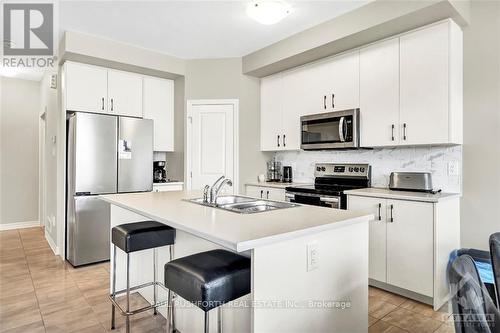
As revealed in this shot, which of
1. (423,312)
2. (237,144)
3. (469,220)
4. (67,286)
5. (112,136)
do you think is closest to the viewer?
(423,312)

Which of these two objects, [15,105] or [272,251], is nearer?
[272,251]

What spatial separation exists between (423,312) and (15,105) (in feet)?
21.0

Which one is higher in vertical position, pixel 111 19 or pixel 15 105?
pixel 111 19

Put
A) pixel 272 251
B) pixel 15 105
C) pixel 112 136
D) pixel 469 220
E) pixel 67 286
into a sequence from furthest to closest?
pixel 15 105
pixel 112 136
pixel 67 286
pixel 469 220
pixel 272 251

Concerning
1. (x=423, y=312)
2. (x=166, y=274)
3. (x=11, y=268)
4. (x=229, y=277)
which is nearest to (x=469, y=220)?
(x=423, y=312)

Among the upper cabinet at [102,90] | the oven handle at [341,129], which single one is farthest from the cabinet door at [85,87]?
the oven handle at [341,129]

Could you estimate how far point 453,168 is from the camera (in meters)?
2.75

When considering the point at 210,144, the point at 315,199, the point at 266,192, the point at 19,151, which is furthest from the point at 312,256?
the point at 19,151

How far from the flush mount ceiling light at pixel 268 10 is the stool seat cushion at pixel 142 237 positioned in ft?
6.33

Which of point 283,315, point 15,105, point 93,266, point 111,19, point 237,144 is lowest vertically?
point 93,266

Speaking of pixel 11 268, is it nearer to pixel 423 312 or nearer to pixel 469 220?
pixel 423 312

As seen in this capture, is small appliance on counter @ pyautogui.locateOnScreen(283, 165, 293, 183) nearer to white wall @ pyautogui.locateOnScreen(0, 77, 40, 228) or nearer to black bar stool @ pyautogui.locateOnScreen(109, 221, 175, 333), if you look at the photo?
black bar stool @ pyautogui.locateOnScreen(109, 221, 175, 333)

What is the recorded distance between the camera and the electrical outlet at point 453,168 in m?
2.72

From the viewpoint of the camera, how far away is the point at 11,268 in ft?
11.0
